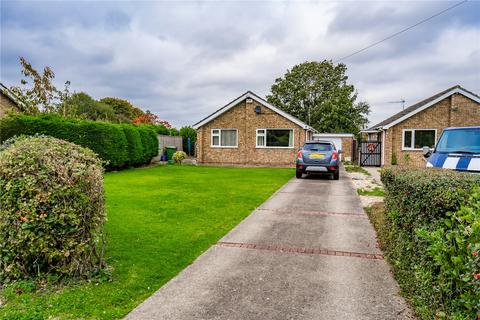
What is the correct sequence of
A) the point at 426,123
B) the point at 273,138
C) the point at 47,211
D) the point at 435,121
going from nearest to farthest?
the point at 47,211
the point at 435,121
the point at 426,123
the point at 273,138

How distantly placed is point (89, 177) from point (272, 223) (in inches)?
161

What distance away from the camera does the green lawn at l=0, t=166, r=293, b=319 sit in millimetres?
3155

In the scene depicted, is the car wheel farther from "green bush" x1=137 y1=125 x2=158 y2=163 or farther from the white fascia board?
"green bush" x1=137 y1=125 x2=158 y2=163

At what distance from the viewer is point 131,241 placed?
5.30 meters

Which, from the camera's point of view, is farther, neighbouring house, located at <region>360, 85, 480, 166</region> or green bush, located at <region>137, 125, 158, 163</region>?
green bush, located at <region>137, 125, 158, 163</region>

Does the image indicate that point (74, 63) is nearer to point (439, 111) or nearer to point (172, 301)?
point (172, 301)

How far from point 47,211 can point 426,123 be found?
23364 millimetres

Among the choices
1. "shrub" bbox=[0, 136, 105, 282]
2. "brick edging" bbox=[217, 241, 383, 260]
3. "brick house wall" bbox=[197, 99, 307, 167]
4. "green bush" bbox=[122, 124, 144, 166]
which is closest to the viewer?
"shrub" bbox=[0, 136, 105, 282]

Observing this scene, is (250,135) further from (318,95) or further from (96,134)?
(318,95)

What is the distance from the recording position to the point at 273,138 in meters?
22.8

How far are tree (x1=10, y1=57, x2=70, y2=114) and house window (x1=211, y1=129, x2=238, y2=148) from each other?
36.9 ft

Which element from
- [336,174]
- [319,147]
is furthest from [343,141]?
[319,147]

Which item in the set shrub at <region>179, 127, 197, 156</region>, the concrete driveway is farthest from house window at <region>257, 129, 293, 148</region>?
the concrete driveway

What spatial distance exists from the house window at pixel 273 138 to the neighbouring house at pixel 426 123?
22.3ft
